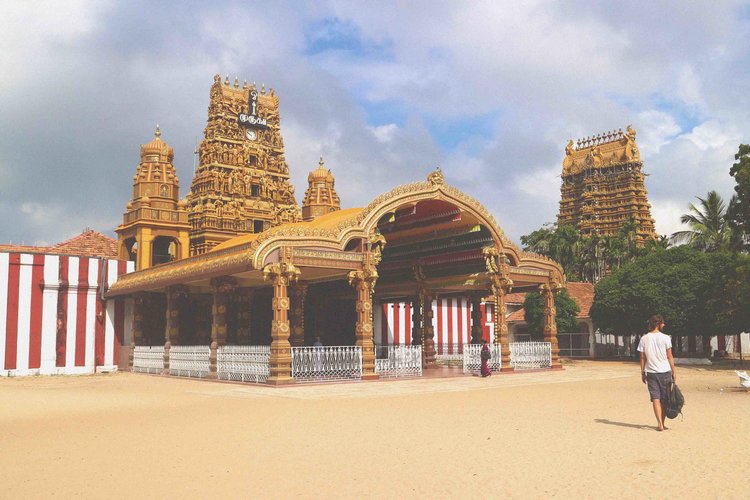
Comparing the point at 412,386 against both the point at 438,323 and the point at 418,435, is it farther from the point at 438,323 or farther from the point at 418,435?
the point at 438,323

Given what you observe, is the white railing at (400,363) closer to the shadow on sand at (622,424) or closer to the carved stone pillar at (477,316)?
the carved stone pillar at (477,316)

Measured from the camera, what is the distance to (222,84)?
145 feet

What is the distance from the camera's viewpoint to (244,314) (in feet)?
85.4

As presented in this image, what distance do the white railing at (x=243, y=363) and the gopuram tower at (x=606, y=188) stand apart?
51105 mm

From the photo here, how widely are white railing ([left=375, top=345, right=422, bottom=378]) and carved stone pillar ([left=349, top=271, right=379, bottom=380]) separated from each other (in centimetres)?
146

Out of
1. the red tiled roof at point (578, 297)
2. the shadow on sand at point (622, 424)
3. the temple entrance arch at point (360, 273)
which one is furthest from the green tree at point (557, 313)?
the shadow on sand at point (622, 424)

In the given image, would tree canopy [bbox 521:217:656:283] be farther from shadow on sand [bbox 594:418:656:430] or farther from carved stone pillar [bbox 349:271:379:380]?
shadow on sand [bbox 594:418:656:430]

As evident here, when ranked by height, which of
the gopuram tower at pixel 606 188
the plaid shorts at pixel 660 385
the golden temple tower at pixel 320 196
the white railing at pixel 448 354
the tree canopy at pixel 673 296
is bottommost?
the white railing at pixel 448 354

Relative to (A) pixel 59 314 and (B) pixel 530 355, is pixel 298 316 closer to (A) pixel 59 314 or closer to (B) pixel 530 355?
(B) pixel 530 355

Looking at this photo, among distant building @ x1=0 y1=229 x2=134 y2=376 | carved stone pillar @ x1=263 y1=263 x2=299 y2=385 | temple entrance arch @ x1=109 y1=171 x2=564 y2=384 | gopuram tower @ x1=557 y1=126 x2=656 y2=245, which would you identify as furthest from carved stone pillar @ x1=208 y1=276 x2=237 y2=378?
gopuram tower @ x1=557 y1=126 x2=656 y2=245

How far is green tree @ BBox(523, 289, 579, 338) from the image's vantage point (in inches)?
1481

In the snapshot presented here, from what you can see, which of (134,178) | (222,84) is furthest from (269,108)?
(134,178)

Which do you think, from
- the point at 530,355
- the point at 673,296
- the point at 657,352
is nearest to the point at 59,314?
the point at 530,355

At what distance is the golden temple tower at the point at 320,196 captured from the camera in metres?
36.4
